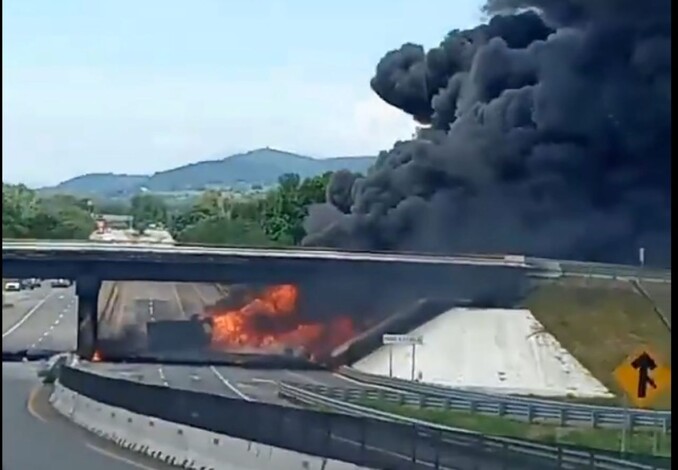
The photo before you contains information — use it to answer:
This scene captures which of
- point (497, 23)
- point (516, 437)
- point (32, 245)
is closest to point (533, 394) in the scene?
point (516, 437)

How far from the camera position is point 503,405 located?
287 centimetres

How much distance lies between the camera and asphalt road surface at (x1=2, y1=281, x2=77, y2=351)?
284cm

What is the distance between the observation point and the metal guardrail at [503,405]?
283 cm

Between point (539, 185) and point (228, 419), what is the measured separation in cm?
97

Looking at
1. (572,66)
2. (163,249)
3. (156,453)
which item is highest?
(572,66)

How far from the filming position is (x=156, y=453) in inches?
114

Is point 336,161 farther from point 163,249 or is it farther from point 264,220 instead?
point 163,249

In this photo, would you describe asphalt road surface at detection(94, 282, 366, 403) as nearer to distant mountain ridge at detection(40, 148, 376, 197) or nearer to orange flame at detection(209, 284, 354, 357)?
orange flame at detection(209, 284, 354, 357)

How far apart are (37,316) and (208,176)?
1.71ft

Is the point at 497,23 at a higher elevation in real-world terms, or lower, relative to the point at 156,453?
higher

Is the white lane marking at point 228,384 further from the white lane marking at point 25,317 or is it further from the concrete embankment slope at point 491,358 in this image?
the white lane marking at point 25,317

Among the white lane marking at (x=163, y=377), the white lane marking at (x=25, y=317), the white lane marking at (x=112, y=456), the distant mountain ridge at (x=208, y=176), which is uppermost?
the distant mountain ridge at (x=208, y=176)

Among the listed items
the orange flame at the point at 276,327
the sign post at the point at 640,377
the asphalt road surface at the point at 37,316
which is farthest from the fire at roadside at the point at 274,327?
the sign post at the point at 640,377

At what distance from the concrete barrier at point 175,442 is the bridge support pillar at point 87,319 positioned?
11 centimetres
